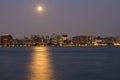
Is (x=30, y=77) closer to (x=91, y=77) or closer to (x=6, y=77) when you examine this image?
(x=6, y=77)

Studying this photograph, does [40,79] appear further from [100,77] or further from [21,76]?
[100,77]

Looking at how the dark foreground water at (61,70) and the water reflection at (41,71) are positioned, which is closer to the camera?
the water reflection at (41,71)

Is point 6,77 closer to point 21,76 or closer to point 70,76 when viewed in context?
point 21,76

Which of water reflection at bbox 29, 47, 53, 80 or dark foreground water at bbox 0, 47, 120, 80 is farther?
dark foreground water at bbox 0, 47, 120, 80

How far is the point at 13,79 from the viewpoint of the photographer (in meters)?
48.2

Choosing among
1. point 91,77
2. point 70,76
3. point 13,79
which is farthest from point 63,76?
point 13,79

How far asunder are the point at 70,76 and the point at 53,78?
10.7 ft

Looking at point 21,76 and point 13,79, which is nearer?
point 13,79

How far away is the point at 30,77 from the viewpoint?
50.5 meters

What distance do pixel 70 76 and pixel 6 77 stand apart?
896 cm

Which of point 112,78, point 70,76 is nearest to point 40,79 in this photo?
point 70,76

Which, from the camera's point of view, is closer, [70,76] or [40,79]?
[40,79]

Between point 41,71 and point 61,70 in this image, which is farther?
point 61,70

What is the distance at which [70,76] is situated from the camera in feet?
169
